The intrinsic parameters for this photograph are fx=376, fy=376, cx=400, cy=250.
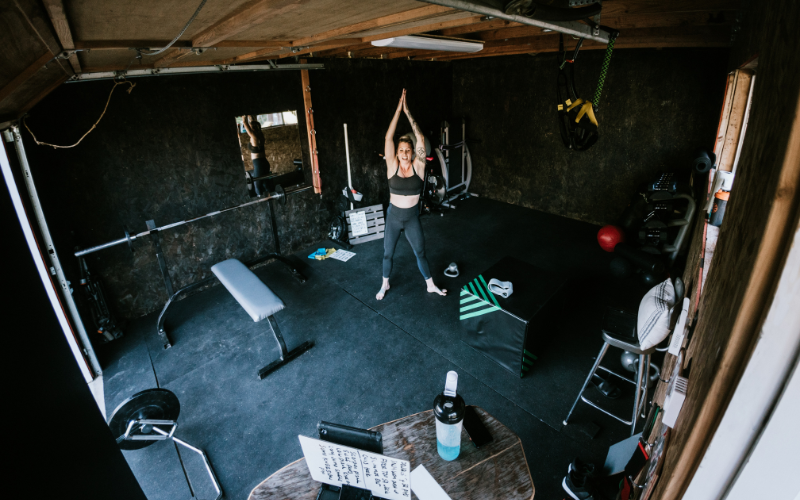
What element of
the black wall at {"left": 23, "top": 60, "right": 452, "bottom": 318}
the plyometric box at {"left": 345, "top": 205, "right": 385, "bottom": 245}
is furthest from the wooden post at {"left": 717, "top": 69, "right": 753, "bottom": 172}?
the black wall at {"left": 23, "top": 60, "right": 452, "bottom": 318}

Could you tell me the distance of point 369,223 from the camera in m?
5.94

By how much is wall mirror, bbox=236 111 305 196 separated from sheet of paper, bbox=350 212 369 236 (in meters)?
0.98

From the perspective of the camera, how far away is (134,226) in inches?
159

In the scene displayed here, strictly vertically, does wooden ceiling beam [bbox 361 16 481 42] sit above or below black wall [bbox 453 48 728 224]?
above

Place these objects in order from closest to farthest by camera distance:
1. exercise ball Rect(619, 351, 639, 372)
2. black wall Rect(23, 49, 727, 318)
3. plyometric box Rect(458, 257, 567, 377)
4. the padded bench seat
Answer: exercise ball Rect(619, 351, 639, 372) < plyometric box Rect(458, 257, 567, 377) < the padded bench seat < black wall Rect(23, 49, 727, 318)

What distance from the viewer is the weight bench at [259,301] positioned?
3279mm

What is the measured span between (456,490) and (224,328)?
331 centimetres

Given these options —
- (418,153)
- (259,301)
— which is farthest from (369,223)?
(259,301)

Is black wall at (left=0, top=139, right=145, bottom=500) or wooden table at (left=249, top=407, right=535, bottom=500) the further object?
wooden table at (left=249, top=407, right=535, bottom=500)

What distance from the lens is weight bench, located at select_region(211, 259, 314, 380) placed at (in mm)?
3279

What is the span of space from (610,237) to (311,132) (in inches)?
173

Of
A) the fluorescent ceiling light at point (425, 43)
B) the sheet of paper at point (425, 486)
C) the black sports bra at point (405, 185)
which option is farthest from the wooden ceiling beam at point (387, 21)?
the sheet of paper at point (425, 486)

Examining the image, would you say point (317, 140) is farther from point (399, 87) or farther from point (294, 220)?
point (399, 87)

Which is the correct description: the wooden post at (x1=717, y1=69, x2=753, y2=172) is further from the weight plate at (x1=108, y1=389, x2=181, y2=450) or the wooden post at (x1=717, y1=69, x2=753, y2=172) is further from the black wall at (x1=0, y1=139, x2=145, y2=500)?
the weight plate at (x1=108, y1=389, x2=181, y2=450)
